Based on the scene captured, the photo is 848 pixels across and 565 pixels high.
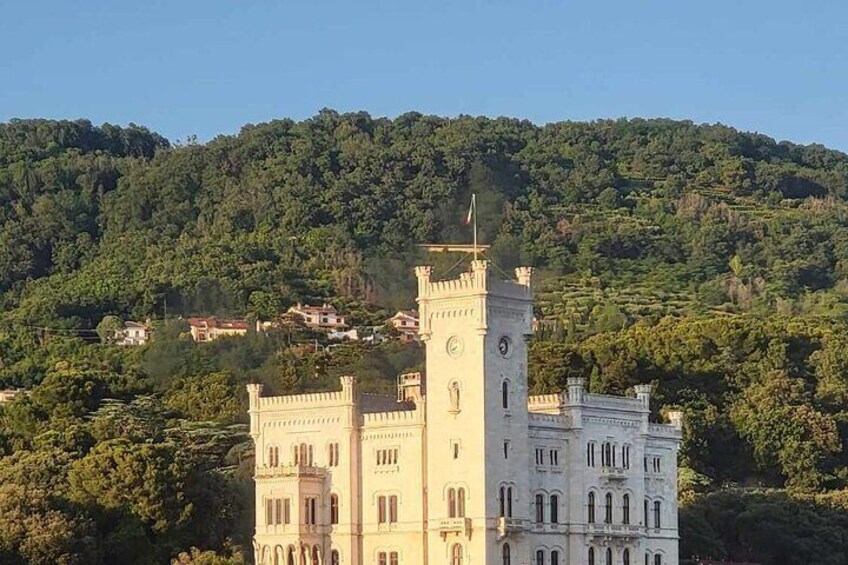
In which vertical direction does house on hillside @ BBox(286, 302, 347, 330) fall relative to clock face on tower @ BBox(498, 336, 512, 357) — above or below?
above

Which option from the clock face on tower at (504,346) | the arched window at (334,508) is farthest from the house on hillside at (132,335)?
the clock face on tower at (504,346)

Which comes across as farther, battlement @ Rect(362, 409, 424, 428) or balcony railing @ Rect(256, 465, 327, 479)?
balcony railing @ Rect(256, 465, 327, 479)

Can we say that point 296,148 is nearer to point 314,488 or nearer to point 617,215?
point 617,215

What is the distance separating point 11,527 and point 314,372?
3395cm

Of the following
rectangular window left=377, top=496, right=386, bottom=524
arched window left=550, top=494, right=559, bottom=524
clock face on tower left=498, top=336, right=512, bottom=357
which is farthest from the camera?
arched window left=550, top=494, right=559, bottom=524

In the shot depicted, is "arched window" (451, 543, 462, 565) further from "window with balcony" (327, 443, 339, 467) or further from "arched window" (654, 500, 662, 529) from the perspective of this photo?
"arched window" (654, 500, 662, 529)

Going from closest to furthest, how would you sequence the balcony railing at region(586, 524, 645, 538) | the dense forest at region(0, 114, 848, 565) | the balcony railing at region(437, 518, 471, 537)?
the balcony railing at region(437, 518, 471, 537) < the balcony railing at region(586, 524, 645, 538) < the dense forest at region(0, 114, 848, 565)

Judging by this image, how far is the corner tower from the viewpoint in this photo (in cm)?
7112

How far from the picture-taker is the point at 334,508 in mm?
75062

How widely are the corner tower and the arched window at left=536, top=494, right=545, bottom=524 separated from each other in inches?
48.1

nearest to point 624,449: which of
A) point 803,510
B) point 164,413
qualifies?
point 803,510

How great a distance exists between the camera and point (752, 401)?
111 metres

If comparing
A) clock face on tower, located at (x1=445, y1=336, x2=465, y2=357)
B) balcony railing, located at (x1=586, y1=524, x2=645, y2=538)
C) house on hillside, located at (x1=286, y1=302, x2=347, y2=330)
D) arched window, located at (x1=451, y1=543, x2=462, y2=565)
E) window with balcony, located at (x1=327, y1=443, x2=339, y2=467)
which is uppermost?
house on hillside, located at (x1=286, y1=302, x2=347, y2=330)

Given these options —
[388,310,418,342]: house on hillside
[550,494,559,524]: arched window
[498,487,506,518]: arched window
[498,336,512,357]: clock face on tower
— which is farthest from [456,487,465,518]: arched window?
[388,310,418,342]: house on hillside
